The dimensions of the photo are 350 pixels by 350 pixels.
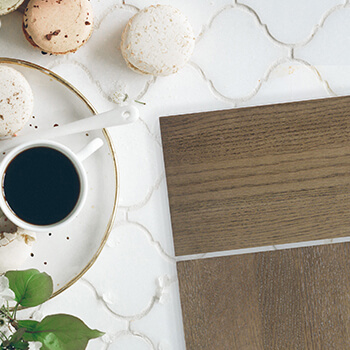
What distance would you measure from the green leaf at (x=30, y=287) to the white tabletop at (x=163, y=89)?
0.46 feet

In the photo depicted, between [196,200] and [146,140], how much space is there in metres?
0.09

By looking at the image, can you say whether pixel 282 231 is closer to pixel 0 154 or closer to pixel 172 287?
pixel 172 287

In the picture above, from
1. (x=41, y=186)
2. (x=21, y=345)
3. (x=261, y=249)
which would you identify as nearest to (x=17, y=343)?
(x=21, y=345)

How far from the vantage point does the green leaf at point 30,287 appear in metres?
0.41

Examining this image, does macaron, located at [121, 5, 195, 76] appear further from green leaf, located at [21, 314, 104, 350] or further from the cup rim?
green leaf, located at [21, 314, 104, 350]

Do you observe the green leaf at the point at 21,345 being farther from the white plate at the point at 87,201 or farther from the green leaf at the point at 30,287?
the white plate at the point at 87,201

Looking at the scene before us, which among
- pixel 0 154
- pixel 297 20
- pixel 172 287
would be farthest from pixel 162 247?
pixel 297 20

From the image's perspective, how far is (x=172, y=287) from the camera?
564 mm

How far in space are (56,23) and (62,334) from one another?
1.04 ft

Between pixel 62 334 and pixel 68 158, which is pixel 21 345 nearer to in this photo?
pixel 62 334

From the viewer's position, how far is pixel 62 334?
1.30 feet

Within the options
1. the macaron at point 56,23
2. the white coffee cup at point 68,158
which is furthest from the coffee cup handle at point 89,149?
the macaron at point 56,23

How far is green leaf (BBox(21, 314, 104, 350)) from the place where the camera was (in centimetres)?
39

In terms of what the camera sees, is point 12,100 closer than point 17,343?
No
